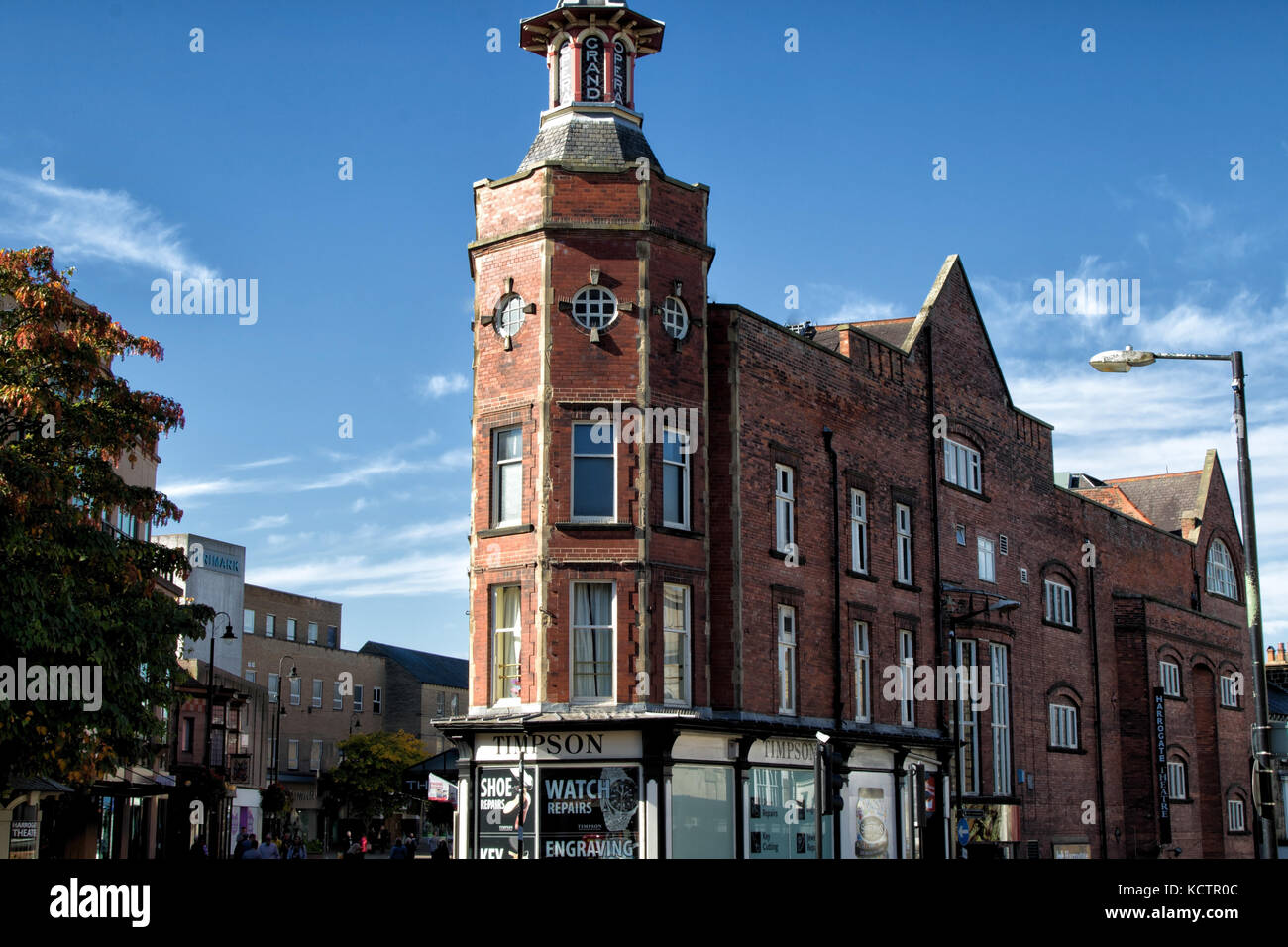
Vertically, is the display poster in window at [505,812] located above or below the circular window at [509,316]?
below

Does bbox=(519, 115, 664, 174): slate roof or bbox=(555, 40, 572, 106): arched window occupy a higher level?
bbox=(555, 40, 572, 106): arched window

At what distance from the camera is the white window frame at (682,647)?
91.9ft

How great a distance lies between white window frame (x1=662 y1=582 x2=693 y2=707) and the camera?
28000 mm

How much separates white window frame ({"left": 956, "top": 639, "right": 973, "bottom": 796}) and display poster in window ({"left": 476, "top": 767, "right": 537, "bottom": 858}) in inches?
604

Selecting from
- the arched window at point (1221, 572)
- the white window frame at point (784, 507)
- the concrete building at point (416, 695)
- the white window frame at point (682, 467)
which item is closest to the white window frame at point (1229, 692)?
the arched window at point (1221, 572)

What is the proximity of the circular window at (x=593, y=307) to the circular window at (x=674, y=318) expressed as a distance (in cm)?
117

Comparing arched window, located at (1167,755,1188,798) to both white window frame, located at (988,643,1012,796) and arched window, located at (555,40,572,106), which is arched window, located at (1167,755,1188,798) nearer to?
white window frame, located at (988,643,1012,796)

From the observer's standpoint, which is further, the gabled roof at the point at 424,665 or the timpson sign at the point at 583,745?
the gabled roof at the point at 424,665

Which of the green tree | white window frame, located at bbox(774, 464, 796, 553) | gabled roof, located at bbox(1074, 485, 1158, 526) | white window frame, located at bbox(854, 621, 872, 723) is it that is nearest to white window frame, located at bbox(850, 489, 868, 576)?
white window frame, located at bbox(854, 621, 872, 723)

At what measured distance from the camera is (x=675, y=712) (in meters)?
27.5

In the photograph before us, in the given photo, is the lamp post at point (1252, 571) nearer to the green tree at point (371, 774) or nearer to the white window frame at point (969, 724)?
the white window frame at point (969, 724)
